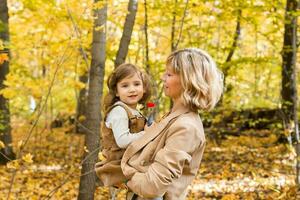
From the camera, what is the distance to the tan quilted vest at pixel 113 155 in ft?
8.24

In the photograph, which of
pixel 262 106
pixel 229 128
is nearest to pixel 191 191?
pixel 229 128

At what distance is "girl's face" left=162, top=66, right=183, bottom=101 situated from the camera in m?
2.17

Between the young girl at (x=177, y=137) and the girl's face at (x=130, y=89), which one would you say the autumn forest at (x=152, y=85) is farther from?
the young girl at (x=177, y=137)

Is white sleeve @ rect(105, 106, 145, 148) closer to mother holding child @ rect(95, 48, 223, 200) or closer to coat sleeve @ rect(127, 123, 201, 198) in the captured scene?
mother holding child @ rect(95, 48, 223, 200)

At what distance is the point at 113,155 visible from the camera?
2572 millimetres

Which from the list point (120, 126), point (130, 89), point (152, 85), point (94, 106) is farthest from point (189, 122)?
point (94, 106)

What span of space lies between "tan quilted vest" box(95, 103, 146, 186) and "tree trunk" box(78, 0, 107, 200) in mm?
2410

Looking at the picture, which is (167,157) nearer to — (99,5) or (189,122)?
(189,122)

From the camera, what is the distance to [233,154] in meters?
10.9

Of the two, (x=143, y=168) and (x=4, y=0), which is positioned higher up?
(x=4, y=0)

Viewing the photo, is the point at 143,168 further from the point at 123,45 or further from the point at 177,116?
the point at 123,45

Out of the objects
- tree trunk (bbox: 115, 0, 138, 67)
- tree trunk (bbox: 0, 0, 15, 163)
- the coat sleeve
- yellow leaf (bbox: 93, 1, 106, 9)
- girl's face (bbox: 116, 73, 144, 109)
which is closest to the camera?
the coat sleeve

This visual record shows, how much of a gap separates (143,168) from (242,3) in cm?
587

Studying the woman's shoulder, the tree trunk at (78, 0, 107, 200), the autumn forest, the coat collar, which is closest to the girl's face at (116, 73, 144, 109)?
the coat collar
